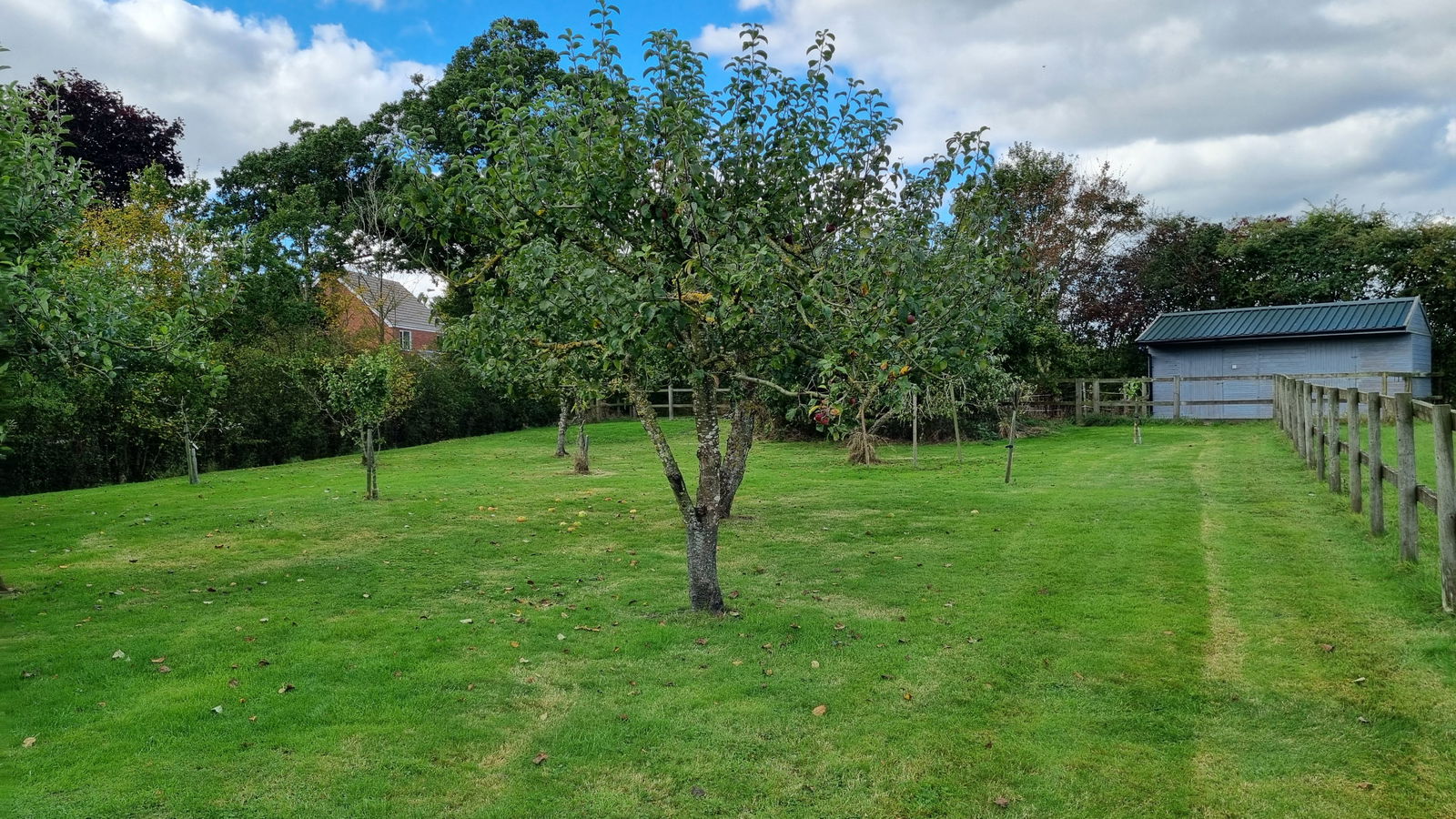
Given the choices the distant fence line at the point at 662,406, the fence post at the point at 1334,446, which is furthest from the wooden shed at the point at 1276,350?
the distant fence line at the point at 662,406

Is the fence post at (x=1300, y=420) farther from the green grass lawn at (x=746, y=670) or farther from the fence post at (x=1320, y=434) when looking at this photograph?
the green grass lawn at (x=746, y=670)

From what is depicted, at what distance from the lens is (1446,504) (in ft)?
21.3

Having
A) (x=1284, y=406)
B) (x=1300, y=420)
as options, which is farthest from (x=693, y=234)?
(x=1284, y=406)

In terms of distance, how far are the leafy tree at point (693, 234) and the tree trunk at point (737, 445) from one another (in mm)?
1344

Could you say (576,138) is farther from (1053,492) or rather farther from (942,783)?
(1053,492)

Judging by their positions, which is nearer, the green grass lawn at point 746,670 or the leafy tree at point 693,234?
the green grass lawn at point 746,670

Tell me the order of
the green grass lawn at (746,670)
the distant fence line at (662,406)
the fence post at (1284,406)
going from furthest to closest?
the distant fence line at (662,406), the fence post at (1284,406), the green grass lawn at (746,670)

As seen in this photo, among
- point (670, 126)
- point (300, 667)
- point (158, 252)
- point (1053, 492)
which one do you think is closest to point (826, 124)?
point (670, 126)

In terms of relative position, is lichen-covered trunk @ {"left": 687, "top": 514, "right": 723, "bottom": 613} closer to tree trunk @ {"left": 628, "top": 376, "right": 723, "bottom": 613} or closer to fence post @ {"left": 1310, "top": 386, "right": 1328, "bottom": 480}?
tree trunk @ {"left": 628, "top": 376, "right": 723, "bottom": 613}

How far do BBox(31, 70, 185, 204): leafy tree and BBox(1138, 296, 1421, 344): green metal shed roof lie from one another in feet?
113

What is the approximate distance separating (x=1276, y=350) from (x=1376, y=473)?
74.8 ft

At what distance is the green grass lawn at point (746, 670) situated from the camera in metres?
4.51

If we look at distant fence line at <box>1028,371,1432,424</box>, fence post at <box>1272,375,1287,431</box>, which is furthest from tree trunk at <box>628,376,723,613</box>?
distant fence line at <box>1028,371,1432,424</box>

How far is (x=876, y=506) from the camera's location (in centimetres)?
1351
